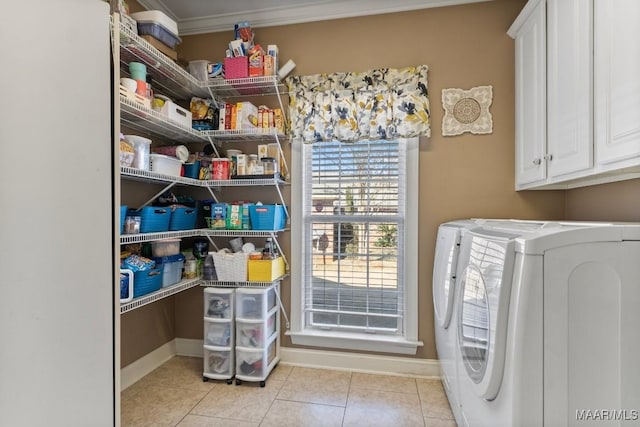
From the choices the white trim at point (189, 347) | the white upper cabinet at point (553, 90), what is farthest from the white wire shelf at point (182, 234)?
the white upper cabinet at point (553, 90)

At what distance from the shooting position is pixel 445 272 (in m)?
1.73

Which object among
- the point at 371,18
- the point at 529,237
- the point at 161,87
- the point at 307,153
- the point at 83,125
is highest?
the point at 371,18

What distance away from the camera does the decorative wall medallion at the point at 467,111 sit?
2.16 meters

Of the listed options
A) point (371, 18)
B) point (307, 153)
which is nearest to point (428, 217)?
point (307, 153)

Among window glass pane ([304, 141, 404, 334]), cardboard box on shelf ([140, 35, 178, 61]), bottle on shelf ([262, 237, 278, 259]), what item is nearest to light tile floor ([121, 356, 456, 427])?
window glass pane ([304, 141, 404, 334])

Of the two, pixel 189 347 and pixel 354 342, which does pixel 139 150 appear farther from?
pixel 354 342

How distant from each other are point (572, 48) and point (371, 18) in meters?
1.36

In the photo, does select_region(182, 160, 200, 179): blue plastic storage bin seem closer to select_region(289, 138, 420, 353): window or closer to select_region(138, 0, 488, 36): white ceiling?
select_region(289, 138, 420, 353): window

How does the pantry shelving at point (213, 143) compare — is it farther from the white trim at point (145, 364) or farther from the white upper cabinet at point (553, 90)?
the white upper cabinet at point (553, 90)

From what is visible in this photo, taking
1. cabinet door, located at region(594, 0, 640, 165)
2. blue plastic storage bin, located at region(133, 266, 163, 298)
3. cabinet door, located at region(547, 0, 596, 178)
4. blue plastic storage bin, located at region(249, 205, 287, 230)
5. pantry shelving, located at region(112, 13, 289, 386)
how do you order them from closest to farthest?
1. cabinet door, located at region(594, 0, 640, 165)
2. cabinet door, located at region(547, 0, 596, 178)
3. blue plastic storage bin, located at region(133, 266, 163, 298)
4. pantry shelving, located at region(112, 13, 289, 386)
5. blue plastic storage bin, located at region(249, 205, 287, 230)

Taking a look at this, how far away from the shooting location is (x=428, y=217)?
226 centimetres

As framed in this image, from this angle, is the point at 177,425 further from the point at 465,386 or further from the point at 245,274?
the point at 465,386

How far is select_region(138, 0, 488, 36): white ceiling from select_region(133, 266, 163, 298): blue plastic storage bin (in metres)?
1.92

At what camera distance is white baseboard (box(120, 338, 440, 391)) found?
2209 millimetres
